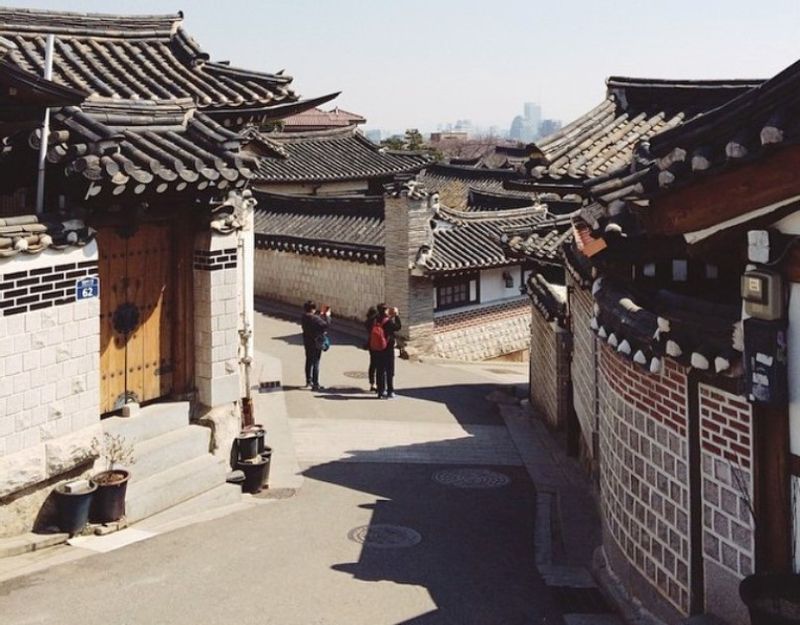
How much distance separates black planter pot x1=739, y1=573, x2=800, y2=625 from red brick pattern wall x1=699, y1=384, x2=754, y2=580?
0.47 meters

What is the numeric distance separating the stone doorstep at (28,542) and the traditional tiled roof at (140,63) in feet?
21.2

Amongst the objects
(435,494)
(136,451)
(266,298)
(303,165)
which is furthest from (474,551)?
(303,165)

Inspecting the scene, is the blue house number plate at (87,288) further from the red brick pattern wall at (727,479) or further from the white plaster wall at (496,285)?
the white plaster wall at (496,285)

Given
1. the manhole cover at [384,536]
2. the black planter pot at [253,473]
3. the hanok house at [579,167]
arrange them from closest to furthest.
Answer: the manhole cover at [384,536] → the hanok house at [579,167] → the black planter pot at [253,473]

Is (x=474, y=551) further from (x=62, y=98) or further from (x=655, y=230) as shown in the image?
(x=62, y=98)

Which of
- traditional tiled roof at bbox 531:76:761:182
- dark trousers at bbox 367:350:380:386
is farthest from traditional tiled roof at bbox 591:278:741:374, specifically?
dark trousers at bbox 367:350:380:386

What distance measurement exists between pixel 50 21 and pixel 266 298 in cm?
1991

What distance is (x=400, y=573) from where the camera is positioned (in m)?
9.28

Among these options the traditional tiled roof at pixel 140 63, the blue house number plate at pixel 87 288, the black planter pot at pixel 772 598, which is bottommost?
the black planter pot at pixel 772 598

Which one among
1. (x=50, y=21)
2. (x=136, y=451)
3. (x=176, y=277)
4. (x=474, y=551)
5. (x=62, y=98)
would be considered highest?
(x=50, y=21)

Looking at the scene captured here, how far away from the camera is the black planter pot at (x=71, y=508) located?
9.73 meters

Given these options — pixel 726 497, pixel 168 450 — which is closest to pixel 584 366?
pixel 168 450

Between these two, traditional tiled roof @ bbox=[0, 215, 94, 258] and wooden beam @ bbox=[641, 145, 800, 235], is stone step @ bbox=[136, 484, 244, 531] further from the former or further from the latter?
wooden beam @ bbox=[641, 145, 800, 235]

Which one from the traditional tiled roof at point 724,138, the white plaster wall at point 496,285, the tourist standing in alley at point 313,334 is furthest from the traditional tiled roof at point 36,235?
the white plaster wall at point 496,285
